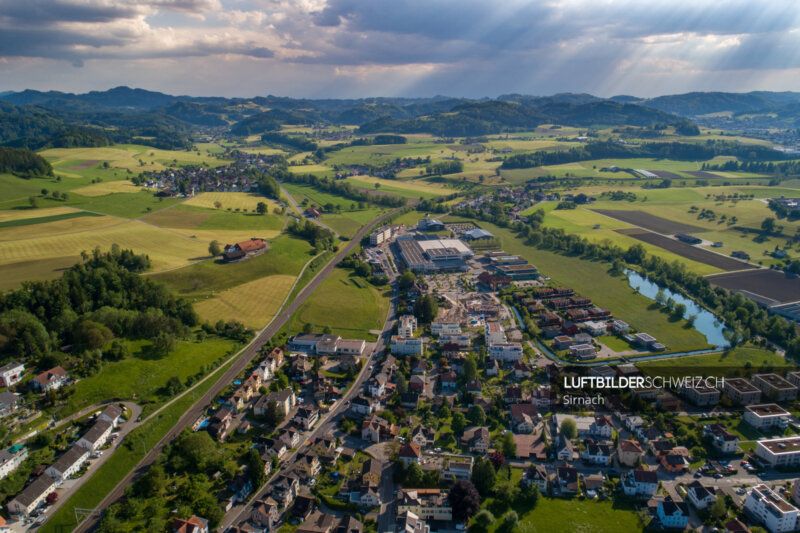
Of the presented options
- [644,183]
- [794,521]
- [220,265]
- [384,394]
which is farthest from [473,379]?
[644,183]

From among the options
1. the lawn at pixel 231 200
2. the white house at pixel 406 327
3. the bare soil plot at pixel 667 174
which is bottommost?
the white house at pixel 406 327

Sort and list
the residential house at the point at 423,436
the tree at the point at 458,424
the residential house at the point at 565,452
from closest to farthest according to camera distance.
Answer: the residential house at the point at 565,452, the residential house at the point at 423,436, the tree at the point at 458,424

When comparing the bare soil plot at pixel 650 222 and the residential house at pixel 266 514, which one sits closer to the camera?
the residential house at pixel 266 514

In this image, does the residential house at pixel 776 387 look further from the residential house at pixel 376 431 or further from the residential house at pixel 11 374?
the residential house at pixel 11 374

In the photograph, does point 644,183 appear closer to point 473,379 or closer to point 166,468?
point 473,379

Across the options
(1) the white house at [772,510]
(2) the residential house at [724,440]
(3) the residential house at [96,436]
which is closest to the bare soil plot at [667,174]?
(2) the residential house at [724,440]

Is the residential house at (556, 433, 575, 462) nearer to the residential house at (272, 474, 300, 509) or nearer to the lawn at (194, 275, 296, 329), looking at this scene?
the residential house at (272, 474, 300, 509)

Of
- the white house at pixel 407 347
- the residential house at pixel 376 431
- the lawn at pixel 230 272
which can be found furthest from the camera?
the lawn at pixel 230 272

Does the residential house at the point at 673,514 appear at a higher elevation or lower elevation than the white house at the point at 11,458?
lower
